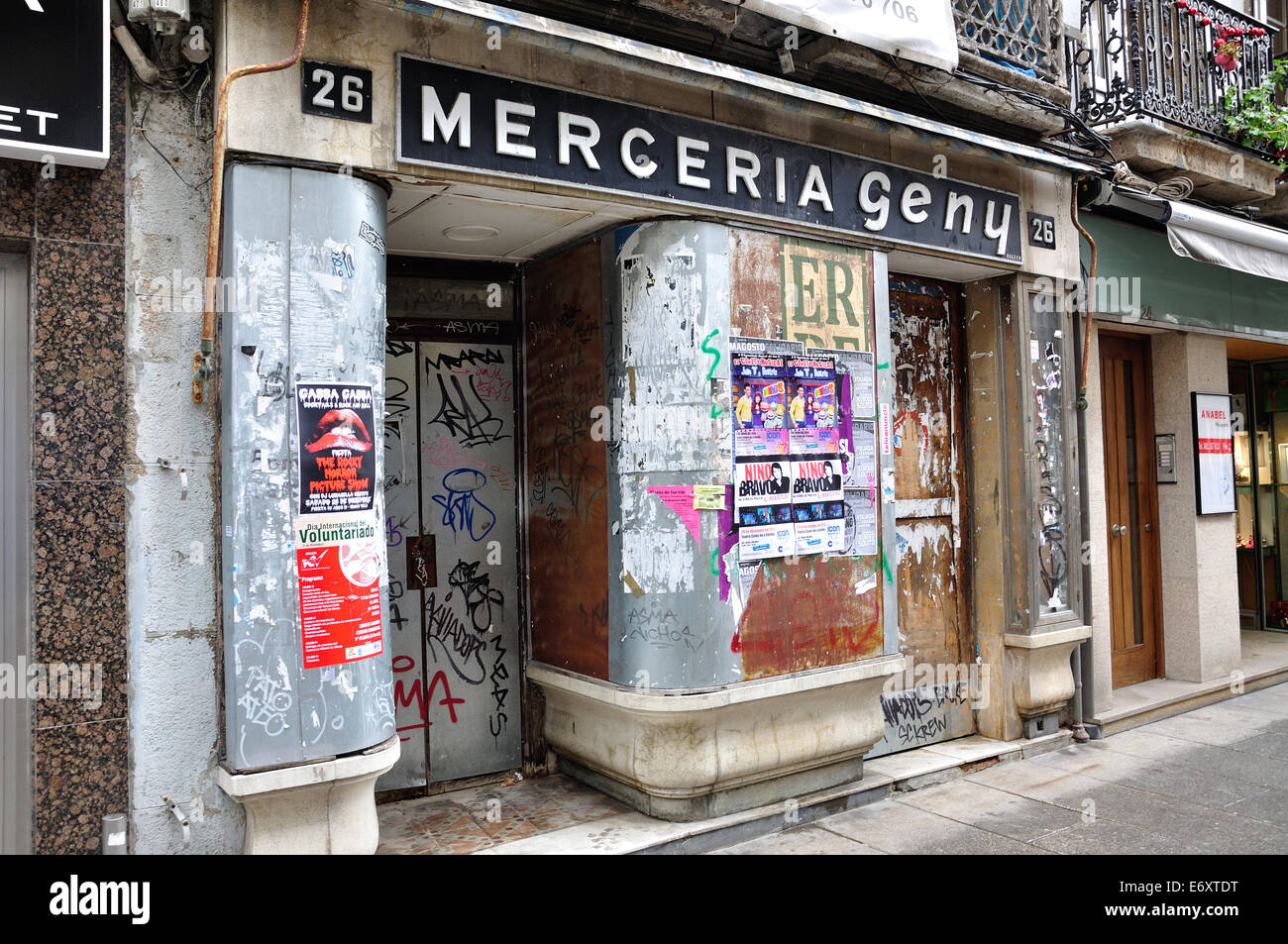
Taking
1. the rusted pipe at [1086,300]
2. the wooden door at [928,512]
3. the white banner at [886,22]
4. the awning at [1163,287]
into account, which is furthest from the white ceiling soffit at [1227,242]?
the white banner at [886,22]

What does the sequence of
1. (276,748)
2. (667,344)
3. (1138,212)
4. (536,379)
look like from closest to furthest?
(276,748) → (667,344) → (536,379) → (1138,212)

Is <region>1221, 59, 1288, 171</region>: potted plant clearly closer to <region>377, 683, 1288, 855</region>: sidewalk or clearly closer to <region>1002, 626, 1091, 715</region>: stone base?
<region>1002, 626, 1091, 715</region>: stone base

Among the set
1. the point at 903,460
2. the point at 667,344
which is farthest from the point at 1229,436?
the point at 667,344

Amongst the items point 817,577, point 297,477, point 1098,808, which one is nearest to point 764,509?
point 817,577

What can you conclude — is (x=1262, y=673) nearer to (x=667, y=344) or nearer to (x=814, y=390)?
(x=814, y=390)

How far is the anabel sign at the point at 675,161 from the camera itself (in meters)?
4.21

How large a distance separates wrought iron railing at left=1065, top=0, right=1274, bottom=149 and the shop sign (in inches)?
94.1

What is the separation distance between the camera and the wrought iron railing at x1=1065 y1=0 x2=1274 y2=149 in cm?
734

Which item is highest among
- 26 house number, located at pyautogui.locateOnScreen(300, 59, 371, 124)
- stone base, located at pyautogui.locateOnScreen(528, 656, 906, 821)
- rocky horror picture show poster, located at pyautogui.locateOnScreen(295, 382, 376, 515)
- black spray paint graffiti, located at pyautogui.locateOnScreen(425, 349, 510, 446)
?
26 house number, located at pyautogui.locateOnScreen(300, 59, 371, 124)

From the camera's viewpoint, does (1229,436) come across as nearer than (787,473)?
No

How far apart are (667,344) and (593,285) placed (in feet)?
2.16

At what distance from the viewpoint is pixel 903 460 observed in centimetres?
650

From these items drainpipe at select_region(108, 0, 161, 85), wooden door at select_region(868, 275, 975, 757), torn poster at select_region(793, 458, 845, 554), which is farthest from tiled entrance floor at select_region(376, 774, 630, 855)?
drainpipe at select_region(108, 0, 161, 85)
